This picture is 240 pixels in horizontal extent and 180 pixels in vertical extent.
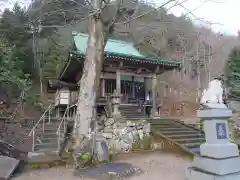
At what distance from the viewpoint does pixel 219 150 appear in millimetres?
4582

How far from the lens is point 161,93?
2847 cm

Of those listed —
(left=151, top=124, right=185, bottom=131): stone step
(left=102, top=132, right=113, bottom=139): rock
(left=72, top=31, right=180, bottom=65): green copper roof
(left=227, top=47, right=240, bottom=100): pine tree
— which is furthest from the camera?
(left=227, top=47, right=240, bottom=100): pine tree

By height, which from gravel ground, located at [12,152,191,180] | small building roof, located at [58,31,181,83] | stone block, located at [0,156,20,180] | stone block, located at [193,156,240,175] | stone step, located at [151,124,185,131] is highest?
small building roof, located at [58,31,181,83]

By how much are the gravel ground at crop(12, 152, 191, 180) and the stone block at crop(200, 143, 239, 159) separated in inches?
37.3

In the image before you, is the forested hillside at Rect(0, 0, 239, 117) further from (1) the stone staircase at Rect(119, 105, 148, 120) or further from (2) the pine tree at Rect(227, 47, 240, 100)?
(1) the stone staircase at Rect(119, 105, 148, 120)

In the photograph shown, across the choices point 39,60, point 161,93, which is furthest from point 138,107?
point 39,60

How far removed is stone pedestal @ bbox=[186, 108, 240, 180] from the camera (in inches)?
177

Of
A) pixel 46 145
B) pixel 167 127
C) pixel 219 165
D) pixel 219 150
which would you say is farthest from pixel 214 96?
pixel 46 145

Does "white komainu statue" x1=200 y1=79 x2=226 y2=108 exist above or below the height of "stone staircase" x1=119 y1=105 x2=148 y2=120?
above

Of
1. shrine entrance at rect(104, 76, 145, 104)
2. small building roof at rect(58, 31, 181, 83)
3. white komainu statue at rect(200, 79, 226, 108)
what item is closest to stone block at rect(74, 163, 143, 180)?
white komainu statue at rect(200, 79, 226, 108)

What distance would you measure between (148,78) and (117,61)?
3305 millimetres

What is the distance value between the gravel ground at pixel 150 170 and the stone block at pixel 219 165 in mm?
702

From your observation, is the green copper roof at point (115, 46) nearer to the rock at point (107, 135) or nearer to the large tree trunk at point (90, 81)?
the rock at point (107, 135)

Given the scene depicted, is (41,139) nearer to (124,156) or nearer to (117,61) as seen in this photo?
(124,156)
